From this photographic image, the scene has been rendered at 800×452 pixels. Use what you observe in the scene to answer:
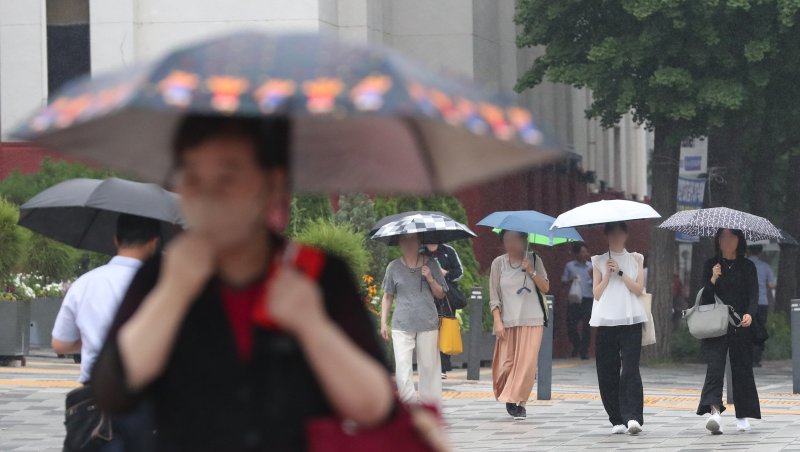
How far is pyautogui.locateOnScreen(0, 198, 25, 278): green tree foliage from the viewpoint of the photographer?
71.9ft

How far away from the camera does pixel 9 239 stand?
72.7 ft

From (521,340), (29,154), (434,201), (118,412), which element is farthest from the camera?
Result: (29,154)

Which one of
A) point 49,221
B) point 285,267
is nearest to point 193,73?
point 285,267

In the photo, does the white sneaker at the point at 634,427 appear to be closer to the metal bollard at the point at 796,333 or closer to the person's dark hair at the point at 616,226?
the person's dark hair at the point at 616,226

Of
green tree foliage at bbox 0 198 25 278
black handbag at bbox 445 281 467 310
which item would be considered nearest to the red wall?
green tree foliage at bbox 0 198 25 278

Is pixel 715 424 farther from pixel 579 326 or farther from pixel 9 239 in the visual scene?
pixel 579 326

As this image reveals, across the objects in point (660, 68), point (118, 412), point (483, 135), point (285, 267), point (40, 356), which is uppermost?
point (660, 68)

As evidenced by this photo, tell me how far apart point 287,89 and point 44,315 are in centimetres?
2211

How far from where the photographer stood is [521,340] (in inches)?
618

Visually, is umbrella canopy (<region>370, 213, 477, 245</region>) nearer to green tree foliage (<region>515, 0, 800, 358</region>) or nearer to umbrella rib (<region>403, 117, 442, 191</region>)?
green tree foliage (<region>515, 0, 800, 358</region>)

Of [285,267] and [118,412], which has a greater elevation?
[285,267]

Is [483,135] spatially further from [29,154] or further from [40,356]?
[29,154]

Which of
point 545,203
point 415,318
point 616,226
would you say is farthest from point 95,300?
point 545,203

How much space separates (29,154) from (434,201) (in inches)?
383
